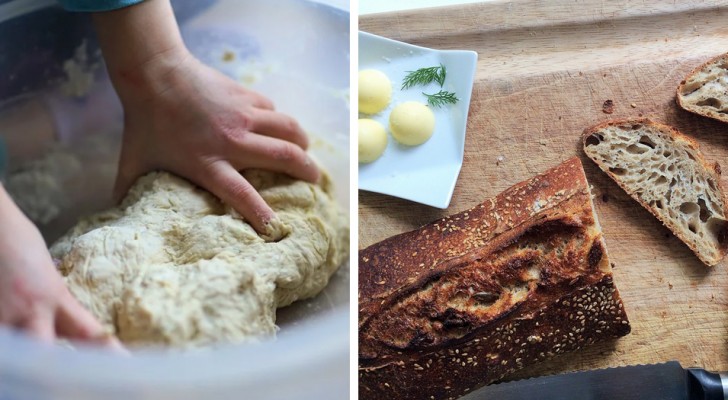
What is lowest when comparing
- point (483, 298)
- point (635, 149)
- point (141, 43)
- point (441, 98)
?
point (483, 298)

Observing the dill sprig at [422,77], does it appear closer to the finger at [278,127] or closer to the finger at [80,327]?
the finger at [278,127]

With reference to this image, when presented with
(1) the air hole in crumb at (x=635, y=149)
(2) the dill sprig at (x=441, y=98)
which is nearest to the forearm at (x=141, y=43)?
(2) the dill sprig at (x=441, y=98)

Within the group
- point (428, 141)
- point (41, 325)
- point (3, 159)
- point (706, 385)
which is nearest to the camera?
point (41, 325)

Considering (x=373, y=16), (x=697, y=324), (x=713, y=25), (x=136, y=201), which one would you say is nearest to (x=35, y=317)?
(x=136, y=201)

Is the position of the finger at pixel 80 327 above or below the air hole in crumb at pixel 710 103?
above

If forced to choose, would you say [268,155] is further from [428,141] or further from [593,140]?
[593,140]

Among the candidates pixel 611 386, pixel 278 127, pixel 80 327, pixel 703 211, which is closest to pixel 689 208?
pixel 703 211
